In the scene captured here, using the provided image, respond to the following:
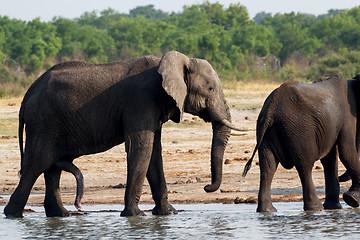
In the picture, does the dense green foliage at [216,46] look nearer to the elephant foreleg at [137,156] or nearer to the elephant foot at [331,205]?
the elephant foot at [331,205]

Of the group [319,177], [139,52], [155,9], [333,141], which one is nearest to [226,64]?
[139,52]

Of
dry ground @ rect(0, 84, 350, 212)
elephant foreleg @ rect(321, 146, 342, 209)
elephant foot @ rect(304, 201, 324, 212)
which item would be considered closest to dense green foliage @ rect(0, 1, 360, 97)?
dry ground @ rect(0, 84, 350, 212)

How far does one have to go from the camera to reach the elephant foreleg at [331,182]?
8.29m

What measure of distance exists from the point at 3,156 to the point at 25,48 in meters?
21.6

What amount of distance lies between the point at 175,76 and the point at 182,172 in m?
4.38

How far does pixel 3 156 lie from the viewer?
13.1 metres

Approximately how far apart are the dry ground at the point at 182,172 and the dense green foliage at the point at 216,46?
36.8 ft

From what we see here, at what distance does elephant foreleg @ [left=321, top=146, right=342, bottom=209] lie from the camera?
8289 mm

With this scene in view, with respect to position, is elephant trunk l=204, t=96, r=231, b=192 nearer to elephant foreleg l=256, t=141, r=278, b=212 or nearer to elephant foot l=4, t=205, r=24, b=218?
elephant foreleg l=256, t=141, r=278, b=212

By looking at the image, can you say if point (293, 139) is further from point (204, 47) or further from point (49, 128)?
point (204, 47)

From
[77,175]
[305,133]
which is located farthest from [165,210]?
[305,133]

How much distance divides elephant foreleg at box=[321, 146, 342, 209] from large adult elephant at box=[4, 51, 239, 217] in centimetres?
116

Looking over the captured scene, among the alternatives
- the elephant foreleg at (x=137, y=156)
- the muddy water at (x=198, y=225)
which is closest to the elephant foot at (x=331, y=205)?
the muddy water at (x=198, y=225)

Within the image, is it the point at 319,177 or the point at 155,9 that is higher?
the point at 155,9
